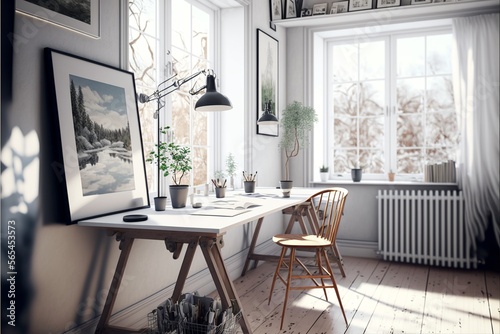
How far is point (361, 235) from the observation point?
5.02 meters

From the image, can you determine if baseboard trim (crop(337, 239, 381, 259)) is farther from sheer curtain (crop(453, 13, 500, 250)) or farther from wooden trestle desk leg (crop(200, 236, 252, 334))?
wooden trestle desk leg (crop(200, 236, 252, 334))

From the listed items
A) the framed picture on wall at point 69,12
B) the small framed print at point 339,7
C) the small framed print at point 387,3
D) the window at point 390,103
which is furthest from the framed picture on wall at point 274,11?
the framed picture on wall at point 69,12

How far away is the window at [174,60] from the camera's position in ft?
10.2

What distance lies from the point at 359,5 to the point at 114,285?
3728 mm

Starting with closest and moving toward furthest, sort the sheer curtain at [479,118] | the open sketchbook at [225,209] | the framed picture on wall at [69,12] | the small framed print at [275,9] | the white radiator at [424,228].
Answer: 1. the framed picture on wall at [69,12]
2. the open sketchbook at [225,209]
3. the sheer curtain at [479,118]
4. the white radiator at [424,228]
5. the small framed print at [275,9]

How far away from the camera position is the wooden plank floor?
9.94 feet

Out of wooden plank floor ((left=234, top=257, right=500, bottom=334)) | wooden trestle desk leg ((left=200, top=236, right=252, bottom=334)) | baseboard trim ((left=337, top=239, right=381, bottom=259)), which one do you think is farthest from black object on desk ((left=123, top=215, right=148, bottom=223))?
baseboard trim ((left=337, top=239, right=381, bottom=259))

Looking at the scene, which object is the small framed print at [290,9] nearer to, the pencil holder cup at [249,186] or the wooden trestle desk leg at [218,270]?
the pencil holder cup at [249,186]

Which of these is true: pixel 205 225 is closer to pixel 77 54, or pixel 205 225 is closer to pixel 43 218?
pixel 43 218

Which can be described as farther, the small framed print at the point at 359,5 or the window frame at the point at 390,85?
the window frame at the point at 390,85

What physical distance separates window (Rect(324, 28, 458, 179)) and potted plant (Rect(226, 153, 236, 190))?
1676mm

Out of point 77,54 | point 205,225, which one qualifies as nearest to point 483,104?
point 205,225

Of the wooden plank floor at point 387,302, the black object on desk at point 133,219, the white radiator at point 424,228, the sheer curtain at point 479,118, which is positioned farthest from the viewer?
the white radiator at point 424,228

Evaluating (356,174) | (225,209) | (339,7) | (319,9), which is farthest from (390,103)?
(225,209)
